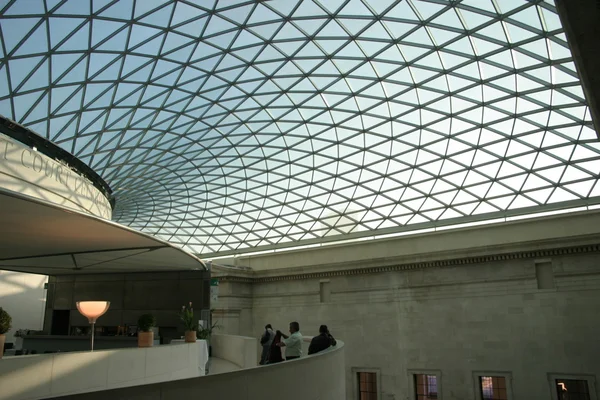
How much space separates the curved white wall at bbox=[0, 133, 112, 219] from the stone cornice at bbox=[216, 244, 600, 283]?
15568mm

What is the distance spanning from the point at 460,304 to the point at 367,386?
30.9ft

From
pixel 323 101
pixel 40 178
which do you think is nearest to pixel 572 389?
pixel 323 101

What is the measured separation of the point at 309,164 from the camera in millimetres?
39281

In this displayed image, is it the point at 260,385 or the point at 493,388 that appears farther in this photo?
the point at 493,388

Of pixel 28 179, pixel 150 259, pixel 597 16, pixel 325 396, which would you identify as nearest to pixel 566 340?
pixel 325 396

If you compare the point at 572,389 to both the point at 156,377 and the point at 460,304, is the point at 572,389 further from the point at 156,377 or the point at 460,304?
the point at 156,377

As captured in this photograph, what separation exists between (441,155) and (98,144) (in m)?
25.6

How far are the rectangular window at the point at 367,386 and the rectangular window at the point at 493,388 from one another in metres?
7.74

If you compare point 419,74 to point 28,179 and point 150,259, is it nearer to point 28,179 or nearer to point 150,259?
point 150,259

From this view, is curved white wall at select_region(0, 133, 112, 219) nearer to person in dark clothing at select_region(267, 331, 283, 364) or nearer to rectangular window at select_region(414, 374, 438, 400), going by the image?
person in dark clothing at select_region(267, 331, 283, 364)

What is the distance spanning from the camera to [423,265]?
32719mm

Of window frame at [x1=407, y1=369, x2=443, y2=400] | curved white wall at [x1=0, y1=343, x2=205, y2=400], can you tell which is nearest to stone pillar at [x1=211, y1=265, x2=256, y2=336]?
window frame at [x1=407, y1=369, x2=443, y2=400]

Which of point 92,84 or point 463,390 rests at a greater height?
point 92,84

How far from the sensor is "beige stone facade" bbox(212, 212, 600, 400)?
27172mm
